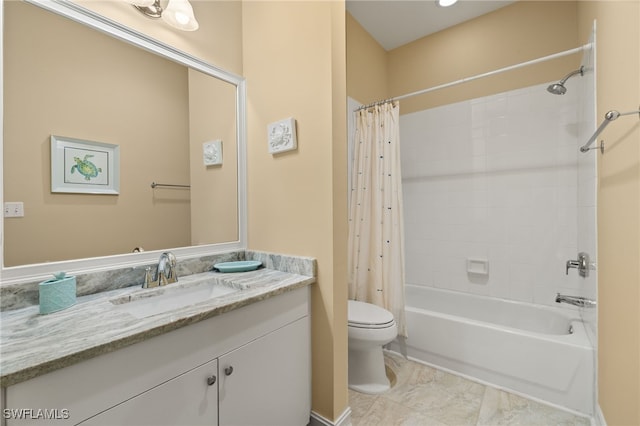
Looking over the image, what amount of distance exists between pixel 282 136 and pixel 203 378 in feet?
3.78

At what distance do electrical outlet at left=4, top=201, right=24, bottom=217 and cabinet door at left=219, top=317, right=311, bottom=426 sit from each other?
0.92m

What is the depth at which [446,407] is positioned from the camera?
5.22 ft

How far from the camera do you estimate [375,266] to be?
2.08m

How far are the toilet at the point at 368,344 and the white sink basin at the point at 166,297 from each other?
33.5 inches

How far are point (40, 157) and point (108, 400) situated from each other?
3.10ft

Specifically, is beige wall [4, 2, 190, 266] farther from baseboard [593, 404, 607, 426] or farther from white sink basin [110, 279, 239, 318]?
baseboard [593, 404, 607, 426]

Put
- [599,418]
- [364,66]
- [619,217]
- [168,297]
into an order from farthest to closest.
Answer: [364,66], [599,418], [168,297], [619,217]

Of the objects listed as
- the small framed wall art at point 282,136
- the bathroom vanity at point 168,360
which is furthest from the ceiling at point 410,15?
the bathroom vanity at point 168,360

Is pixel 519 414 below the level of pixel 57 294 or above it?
below

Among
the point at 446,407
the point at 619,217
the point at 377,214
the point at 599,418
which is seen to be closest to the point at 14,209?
the point at 377,214

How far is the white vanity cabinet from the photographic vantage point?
2.21 ft

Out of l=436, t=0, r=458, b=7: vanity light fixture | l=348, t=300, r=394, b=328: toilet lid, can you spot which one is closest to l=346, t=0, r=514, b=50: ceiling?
l=436, t=0, r=458, b=7: vanity light fixture

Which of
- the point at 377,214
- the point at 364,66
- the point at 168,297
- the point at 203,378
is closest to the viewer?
the point at 203,378

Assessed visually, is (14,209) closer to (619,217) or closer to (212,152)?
(212,152)
